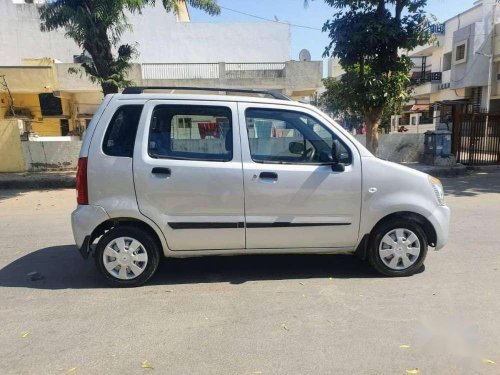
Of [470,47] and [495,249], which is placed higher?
[470,47]

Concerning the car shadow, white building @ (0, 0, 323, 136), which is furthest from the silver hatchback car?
white building @ (0, 0, 323, 136)

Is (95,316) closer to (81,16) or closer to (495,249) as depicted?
(495,249)

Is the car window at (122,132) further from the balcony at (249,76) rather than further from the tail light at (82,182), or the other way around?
the balcony at (249,76)

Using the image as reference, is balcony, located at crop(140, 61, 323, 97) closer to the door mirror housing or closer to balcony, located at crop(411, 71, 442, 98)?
balcony, located at crop(411, 71, 442, 98)

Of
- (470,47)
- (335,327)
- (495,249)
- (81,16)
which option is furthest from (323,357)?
(470,47)

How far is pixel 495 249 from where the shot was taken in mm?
5379

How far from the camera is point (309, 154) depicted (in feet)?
14.0

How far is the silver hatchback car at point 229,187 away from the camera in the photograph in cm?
407

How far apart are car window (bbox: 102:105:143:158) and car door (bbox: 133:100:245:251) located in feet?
0.24

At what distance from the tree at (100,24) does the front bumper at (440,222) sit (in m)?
9.41

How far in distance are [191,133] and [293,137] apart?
1.01m

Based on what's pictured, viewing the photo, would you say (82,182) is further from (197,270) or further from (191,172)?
(197,270)

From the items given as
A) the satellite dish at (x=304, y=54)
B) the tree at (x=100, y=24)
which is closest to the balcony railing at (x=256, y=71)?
the satellite dish at (x=304, y=54)

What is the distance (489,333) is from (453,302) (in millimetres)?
557
